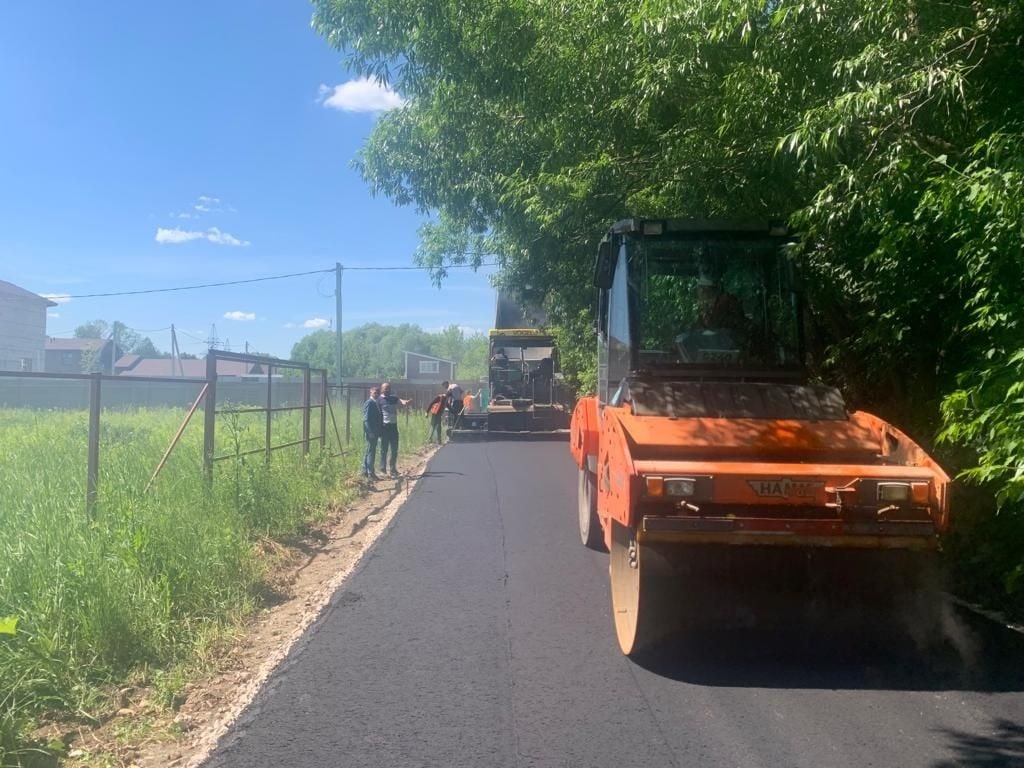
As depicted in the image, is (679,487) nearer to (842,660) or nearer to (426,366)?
(842,660)

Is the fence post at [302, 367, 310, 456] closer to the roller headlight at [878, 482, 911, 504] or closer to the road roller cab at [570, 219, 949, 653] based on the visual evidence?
the road roller cab at [570, 219, 949, 653]

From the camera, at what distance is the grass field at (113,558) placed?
4648 millimetres

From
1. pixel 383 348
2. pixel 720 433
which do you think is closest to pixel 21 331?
pixel 720 433

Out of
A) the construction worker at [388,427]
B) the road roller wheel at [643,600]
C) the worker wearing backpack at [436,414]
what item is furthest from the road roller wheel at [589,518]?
the worker wearing backpack at [436,414]

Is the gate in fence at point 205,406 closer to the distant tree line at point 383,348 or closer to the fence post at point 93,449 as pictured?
the fence post at point 93,449

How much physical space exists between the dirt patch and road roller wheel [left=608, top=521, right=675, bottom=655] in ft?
7.22

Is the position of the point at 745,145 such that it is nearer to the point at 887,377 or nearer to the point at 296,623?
the point at 887,377

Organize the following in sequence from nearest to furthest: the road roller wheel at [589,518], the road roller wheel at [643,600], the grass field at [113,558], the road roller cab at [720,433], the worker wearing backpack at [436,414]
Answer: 1. the grass field at [113,558]
2. the road roller cab at [720,433]
3. the road roller wheel at [643,600]
4. the road roller wheel at [589,518]
5. the worker wearing backpack at [436,414]

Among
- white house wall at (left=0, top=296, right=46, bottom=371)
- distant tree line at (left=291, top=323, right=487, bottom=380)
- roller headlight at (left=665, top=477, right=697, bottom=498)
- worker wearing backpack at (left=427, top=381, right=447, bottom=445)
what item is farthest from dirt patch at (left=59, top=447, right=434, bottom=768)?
distant tree line at (left=291, top=323, right=487, bottom=380)

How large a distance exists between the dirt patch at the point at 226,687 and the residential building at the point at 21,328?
34.1 m

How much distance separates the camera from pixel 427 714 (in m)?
4.45

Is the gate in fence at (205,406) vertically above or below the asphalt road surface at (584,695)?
above

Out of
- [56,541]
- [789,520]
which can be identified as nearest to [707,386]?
[789,520]

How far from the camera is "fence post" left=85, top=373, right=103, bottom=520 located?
6.70m
